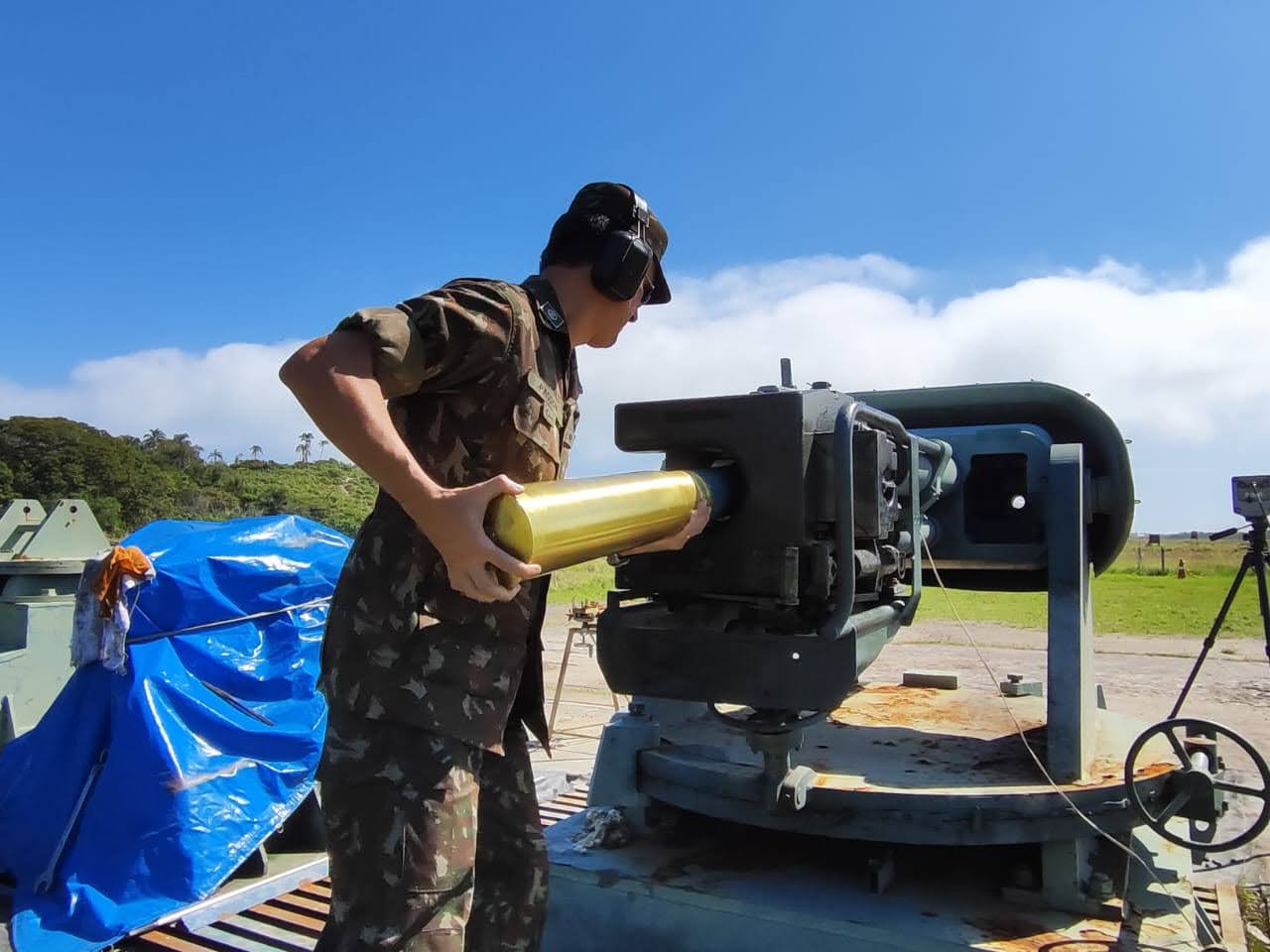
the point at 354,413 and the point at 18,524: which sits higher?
the point at 354,413

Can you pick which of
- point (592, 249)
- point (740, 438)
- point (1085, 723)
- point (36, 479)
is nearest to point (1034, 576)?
point (1085, 723)

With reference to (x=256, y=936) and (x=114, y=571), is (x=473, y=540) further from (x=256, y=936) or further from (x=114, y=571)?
(x=114, y=571)

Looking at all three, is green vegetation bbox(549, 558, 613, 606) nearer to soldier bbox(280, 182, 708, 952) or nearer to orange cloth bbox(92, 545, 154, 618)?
orange cloth bbox(92, 545, 154, 618)

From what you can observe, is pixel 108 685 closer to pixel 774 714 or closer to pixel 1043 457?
pixel 774 714

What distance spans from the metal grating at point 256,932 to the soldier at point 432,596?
2.08 metres

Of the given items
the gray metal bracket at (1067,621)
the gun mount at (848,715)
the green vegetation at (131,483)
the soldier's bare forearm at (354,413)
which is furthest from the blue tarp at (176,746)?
the green vegetation at (131,483)

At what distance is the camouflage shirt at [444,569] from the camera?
177cm

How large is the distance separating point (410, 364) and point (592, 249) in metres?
0.64

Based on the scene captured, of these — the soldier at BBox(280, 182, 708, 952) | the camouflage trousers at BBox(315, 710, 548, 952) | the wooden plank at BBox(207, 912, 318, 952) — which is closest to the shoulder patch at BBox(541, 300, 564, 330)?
the soldier at BBox(280, 182, 708, 952)

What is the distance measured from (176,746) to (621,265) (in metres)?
3.33

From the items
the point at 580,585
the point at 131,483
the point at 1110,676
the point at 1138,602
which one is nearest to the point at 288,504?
the point at 131,483

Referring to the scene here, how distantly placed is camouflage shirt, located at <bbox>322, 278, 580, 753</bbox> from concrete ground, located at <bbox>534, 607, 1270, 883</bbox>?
4.34 m

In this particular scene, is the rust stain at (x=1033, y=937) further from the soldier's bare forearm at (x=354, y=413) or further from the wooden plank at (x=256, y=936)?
the wooden plank at (x=256, y=936)

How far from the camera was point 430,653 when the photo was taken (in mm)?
1797
